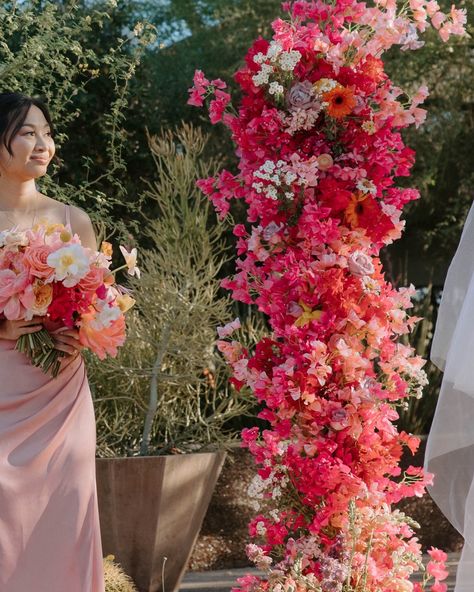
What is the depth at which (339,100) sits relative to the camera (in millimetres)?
3771

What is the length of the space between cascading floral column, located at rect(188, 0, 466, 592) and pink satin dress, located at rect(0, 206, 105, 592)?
0.65 meters

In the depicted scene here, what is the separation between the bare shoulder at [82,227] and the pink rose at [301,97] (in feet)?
2.98

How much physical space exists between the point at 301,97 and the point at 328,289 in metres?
0.71

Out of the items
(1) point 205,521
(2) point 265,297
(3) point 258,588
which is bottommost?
(1) point 205,521

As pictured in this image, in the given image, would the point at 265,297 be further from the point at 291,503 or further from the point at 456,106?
the point at 456,106

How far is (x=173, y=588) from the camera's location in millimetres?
5551

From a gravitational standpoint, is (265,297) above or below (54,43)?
below

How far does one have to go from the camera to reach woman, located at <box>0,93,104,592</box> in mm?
3545

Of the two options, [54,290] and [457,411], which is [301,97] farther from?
Result: [457,411]

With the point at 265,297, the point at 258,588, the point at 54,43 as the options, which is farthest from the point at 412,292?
the point at 54,43

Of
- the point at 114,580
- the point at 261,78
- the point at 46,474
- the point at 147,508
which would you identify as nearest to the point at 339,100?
the point at 261,78

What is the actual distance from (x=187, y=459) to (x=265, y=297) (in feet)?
5.81

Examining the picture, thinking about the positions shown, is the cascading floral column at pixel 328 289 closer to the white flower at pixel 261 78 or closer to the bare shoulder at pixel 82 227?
the white flower at pixel 261 78

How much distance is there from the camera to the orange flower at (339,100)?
376 cm
